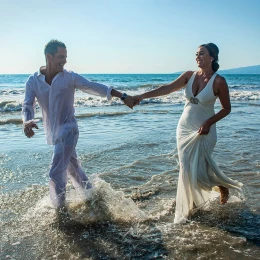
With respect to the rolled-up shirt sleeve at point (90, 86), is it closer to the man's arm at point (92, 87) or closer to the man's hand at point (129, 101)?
the man's arm at point (92, 87)

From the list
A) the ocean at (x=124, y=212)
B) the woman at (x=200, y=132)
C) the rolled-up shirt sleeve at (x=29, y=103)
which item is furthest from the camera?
the woman at (x=200, y=132)

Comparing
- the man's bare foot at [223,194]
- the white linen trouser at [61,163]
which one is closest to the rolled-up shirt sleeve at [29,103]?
the white linen trouser at [61,163]

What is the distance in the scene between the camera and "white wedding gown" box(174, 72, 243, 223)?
4539 millimetres

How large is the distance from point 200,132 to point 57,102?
1.81m

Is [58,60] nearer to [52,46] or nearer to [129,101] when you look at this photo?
[52,46]

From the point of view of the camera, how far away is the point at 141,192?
5.62m

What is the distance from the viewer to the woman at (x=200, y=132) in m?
4.47

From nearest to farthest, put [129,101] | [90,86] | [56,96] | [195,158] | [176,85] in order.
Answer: [56,96] → [90,86] → [195,158] → [176,85] → [129,101]

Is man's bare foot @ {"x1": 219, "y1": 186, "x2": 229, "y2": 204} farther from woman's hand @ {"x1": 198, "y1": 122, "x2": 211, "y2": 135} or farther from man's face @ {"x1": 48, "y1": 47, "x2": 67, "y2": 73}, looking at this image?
man's face @ {"x1": 48, "y1": 47, "x2": 67, "y2": 73}

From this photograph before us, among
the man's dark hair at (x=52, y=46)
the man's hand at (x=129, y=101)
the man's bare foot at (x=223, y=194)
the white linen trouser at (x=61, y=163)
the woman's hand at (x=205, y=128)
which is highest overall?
the man's dark hair at (x=52, y=46)

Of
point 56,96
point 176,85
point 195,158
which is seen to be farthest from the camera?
point 176,85

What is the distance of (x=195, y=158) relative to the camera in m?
4.54

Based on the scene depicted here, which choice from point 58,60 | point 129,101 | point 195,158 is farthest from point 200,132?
point 58,60

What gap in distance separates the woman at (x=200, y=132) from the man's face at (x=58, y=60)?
162 cm
